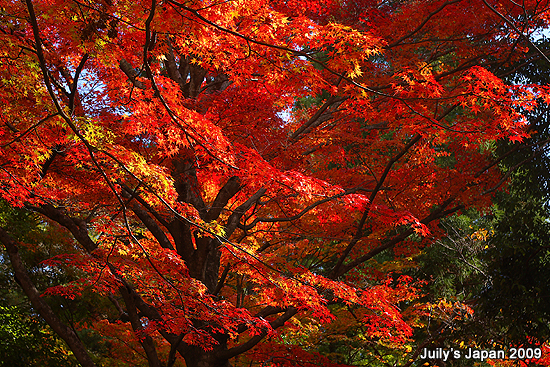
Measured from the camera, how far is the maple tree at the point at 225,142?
Answer: 484cm

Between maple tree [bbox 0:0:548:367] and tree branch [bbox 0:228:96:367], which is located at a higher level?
maple tree [bbox 0:0:548:367]

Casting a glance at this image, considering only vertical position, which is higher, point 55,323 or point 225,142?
point 225,142

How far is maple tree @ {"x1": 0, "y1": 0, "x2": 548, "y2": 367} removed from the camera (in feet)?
15.9

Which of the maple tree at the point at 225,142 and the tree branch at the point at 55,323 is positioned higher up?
the maple tree at the point at 225,142

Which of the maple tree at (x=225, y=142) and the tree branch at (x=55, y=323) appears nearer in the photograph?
the maple tree at (x=225, y=142)

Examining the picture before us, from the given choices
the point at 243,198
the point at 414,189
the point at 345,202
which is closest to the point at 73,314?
the point at 243,198

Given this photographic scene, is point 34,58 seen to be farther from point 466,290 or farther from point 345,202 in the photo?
point 466,290

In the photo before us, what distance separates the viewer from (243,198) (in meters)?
9.74

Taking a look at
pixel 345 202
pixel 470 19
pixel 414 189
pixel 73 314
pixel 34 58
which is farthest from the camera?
pixel 73 314

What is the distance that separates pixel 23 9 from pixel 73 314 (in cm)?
681

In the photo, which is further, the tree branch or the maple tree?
the tree branch

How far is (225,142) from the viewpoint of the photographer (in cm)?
579

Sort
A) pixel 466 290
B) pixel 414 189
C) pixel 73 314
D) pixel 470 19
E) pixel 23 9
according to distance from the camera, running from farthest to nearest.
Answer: pixel 466 290, pixel 73 314, pixel 414 189, pixel 470 19, pixel 23 9

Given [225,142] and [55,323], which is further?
[55,323]
